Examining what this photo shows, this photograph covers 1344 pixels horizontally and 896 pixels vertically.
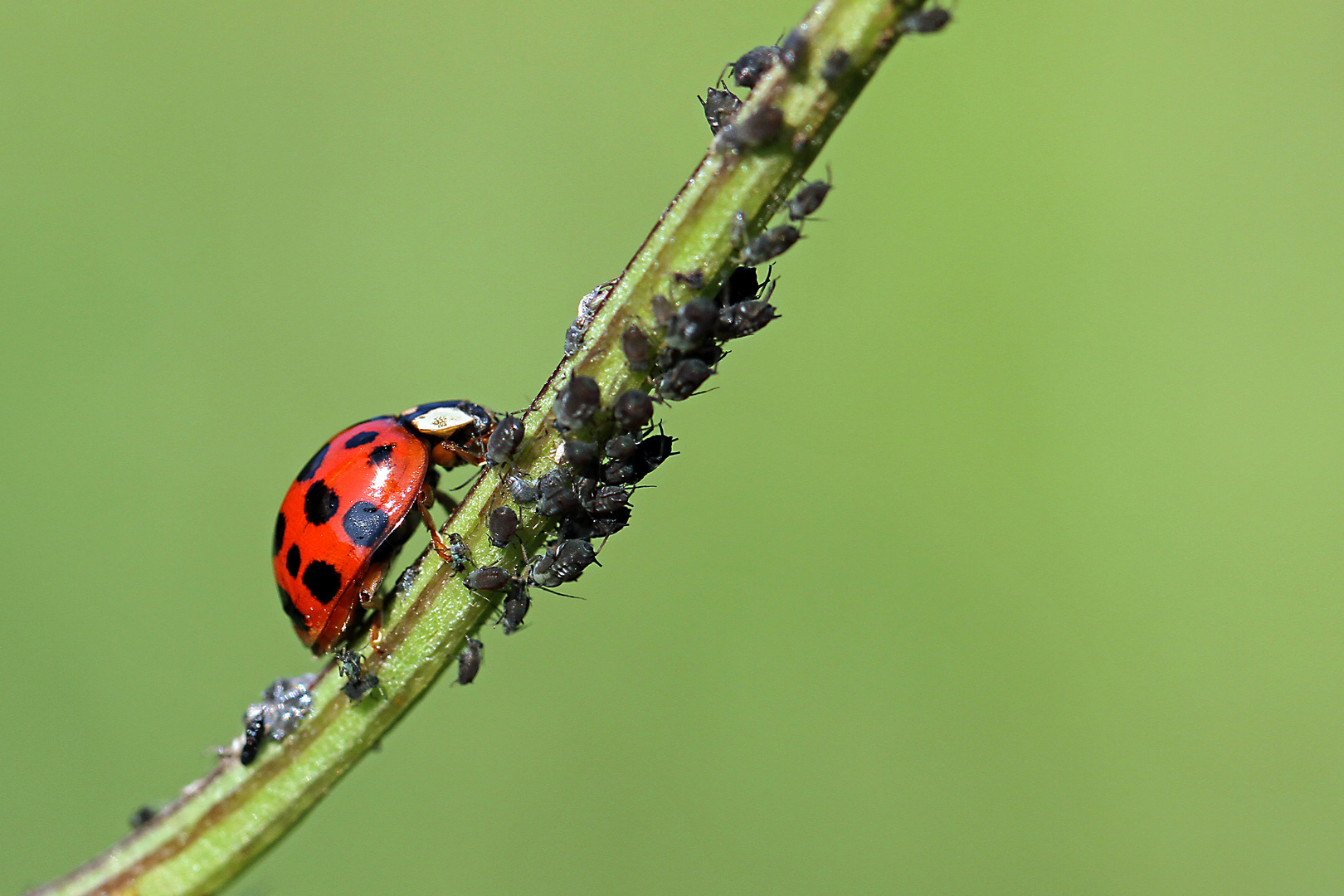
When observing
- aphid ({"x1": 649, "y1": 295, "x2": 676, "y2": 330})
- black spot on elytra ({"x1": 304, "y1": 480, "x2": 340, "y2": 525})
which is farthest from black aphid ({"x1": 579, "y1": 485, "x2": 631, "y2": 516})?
black spot on elytra ({"x1": 304, "y1": 480, "x2": 340, "y2": 525})

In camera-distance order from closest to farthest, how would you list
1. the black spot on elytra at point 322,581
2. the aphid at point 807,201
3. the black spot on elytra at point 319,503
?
the aphid at point 807,201
the black spot on elytra at point 322,581
the black spot on elytra at point 319,503

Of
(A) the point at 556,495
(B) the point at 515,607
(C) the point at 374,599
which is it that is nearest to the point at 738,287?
(A) the point at 556,495

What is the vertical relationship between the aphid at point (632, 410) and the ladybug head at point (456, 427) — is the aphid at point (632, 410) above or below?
below

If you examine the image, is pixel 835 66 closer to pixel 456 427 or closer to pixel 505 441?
pixel 505 441

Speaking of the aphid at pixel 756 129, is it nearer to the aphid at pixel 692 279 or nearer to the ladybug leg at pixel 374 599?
the aphid at pixel 692 279

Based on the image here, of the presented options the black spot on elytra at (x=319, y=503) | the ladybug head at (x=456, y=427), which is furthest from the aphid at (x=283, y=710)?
the ladybug head at (x=456, y=427)

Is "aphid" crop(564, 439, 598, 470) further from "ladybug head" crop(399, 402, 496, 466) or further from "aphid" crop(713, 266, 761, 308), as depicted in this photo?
"ladybug head" crop(399, 402, 496, 466)
